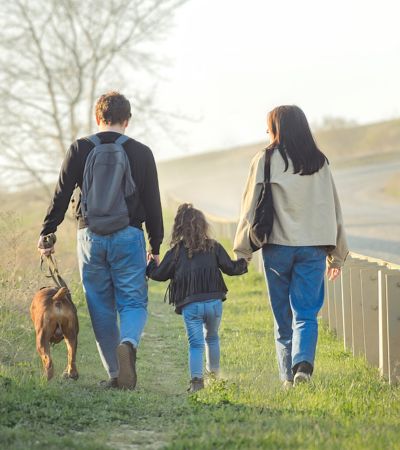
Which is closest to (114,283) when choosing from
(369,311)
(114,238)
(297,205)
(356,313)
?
(114,238)

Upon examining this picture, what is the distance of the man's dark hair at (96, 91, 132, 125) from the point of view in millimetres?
7496

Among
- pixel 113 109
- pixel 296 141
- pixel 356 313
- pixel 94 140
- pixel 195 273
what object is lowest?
pixel 356 313


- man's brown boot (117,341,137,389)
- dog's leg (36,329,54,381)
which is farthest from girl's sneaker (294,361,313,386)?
dog's leg (36,329,54,381)

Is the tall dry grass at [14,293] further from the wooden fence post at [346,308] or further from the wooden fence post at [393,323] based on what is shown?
the wooden fence post at [393,323]

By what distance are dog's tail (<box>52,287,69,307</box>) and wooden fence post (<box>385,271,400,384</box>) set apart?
2.31 meters

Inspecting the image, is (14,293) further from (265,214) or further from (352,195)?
(352,195)

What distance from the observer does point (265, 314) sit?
497 inches

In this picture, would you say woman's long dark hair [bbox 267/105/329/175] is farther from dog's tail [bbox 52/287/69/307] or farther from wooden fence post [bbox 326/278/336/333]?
wooden fence post [bbox 326/278/336/333]

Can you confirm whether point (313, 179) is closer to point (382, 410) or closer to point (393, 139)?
point (382, 410)

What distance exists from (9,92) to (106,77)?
258 centimetres

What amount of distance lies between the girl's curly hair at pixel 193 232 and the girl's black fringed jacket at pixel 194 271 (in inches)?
1.9

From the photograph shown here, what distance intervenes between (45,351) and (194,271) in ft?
4.05

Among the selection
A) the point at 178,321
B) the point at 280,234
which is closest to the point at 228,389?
the point at 280,234

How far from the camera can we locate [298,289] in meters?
7.25
